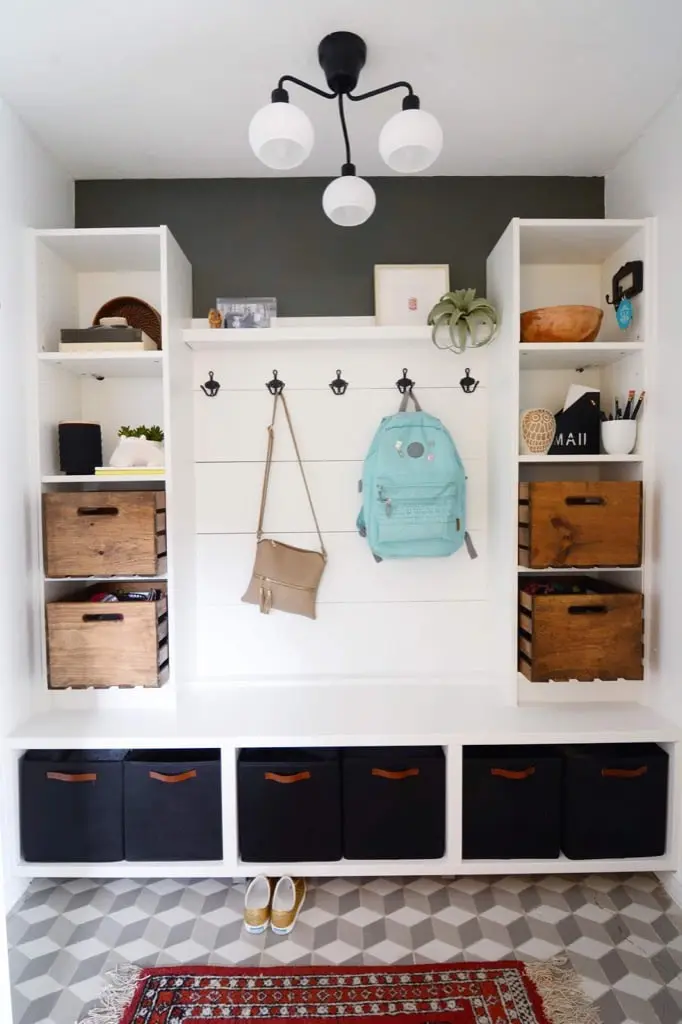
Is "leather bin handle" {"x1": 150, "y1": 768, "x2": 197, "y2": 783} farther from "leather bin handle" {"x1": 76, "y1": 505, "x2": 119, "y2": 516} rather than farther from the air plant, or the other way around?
the air plant

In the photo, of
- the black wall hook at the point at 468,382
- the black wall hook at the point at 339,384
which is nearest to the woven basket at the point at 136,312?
the black wall hook at the point at 339,384

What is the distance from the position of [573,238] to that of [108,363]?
1713 millimetres

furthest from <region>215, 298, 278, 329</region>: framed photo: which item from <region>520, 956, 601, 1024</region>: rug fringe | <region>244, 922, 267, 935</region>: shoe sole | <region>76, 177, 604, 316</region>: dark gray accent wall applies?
<region>520, 956, 601, 1024</region>: rug fringe

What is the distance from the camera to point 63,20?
161cm

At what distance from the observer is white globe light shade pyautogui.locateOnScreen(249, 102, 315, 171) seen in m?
1.41

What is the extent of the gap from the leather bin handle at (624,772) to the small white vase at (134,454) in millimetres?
1837

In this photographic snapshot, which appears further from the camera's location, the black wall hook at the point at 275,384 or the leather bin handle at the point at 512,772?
the black wall hook at the point at 275,384

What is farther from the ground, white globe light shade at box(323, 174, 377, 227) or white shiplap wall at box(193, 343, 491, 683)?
white globe light shade at box(323, 174, 377, 227)

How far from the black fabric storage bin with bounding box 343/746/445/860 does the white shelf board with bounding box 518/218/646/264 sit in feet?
5.95

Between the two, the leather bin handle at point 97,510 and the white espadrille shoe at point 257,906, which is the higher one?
the leather bin handle at point 97,510

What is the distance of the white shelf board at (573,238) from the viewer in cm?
214

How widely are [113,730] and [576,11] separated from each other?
2.47 meters

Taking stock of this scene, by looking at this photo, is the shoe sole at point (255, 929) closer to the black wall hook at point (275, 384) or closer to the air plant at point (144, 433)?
the air plant at point (144, 433)

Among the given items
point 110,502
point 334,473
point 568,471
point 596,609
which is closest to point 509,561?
point 596,609
